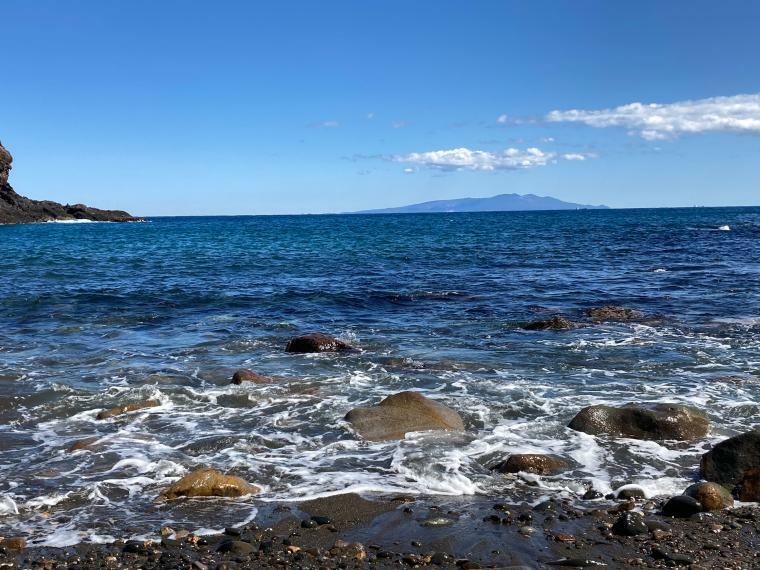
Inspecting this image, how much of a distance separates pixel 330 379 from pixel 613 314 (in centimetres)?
1034

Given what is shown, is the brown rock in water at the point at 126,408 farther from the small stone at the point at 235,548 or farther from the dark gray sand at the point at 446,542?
the small stone at the point at 235,548

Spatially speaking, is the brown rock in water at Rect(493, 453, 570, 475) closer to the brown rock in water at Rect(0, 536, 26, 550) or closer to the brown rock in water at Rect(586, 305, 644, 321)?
the brown rock in water at Rect(0, 536, 26, 550)

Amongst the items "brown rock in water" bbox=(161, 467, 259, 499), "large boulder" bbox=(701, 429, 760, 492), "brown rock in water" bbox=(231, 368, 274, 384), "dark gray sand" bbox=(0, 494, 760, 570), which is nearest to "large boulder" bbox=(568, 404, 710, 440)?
"large boulder" bbox=(701, 429, 760, 492)

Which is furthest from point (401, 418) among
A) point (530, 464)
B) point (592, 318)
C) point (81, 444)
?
point (592, 318)

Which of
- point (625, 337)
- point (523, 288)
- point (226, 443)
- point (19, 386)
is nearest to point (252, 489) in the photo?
point (226, 443)

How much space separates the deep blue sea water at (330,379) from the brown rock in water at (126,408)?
18 cm

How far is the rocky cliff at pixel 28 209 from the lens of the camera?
10712 centimetres

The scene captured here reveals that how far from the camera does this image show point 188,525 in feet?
22.5

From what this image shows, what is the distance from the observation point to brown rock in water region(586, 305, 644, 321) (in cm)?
1944

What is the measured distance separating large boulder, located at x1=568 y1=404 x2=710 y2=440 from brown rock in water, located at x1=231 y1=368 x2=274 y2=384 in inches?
231

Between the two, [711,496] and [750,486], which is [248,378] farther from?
[750,486]

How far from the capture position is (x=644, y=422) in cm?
973

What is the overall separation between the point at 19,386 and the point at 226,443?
5.52 metres

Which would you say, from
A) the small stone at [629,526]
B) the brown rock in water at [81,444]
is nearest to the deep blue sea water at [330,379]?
the brown rock in water at [81,444]
